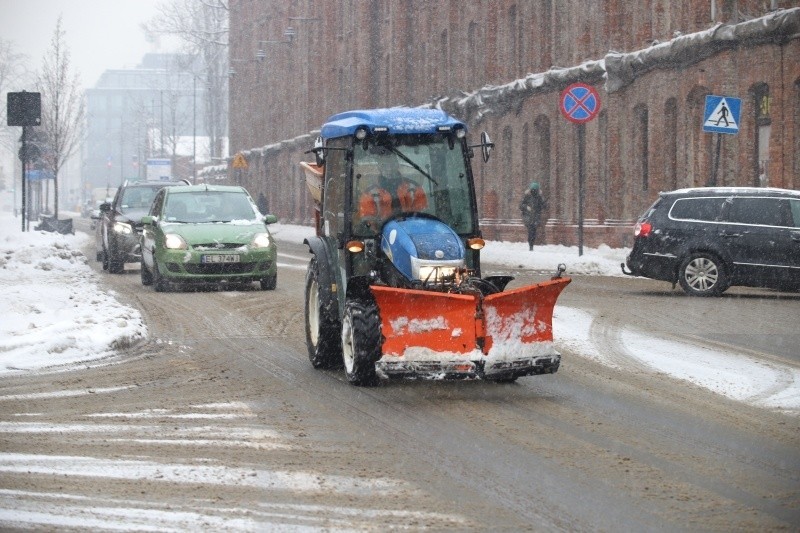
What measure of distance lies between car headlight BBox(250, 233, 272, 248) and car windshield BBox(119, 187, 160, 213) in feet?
22.2

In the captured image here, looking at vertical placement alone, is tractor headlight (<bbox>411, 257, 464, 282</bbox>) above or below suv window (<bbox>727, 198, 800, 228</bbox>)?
below

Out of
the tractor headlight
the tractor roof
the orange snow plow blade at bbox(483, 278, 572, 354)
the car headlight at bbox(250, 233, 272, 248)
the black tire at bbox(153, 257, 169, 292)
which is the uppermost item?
the tractor roof

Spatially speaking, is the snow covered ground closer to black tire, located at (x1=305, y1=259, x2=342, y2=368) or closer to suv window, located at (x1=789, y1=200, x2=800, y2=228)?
→ black tire, located at (x1=305, y1=259, x2=342, y2=368)

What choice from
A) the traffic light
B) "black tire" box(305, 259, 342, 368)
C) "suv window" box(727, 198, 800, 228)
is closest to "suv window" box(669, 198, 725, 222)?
"suv window" box(727, 198, 800, 228)

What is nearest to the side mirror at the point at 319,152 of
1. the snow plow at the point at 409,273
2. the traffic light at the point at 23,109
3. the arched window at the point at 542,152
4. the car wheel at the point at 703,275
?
the snow plow at the point at 409,273

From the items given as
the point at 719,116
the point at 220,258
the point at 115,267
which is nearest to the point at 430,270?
the point at 220,258

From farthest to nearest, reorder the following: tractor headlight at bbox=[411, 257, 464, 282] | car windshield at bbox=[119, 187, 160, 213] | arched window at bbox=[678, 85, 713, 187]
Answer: arched window at bbox=[678, 85, 713, 187] < car windshield at bbox=[119, 187, 160, 213] < tractor headlight at bbox=[411, 257, 464, 282]

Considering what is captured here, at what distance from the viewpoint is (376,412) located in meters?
9.38

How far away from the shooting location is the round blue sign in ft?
93.6

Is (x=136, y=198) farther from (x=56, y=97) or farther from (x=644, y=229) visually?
(x=56, y=97)

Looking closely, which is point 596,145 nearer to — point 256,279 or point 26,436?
point 256,279

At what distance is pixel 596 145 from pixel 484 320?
28.9m

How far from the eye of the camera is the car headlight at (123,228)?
86.9 ft

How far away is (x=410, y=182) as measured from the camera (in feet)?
36.7
